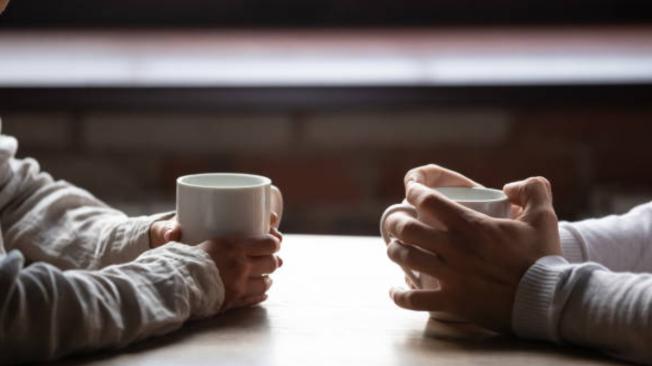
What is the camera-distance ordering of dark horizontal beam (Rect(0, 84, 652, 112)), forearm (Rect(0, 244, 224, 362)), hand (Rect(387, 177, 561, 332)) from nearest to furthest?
1. forearm (Rect(0, 244, 224, 362))
2. hand (Rect(387, 177, 561, 332))
3. dark horizontal beam (Rect(0, 84, 652, 112))

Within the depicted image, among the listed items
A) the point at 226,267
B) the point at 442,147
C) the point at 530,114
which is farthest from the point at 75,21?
the point at 226,267

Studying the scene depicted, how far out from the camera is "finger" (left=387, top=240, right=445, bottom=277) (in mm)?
781

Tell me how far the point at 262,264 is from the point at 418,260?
0.17 metres

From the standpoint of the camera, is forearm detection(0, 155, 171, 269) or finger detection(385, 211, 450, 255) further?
forearm detection(0, 155, 171, 269)

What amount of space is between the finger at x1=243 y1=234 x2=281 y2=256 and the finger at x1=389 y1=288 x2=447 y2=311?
5.8 inches

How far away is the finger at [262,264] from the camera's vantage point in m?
0.84

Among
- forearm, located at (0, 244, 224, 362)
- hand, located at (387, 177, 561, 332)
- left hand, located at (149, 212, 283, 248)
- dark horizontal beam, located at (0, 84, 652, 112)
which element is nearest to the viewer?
forearm, located at (0, 244, 224, 362)

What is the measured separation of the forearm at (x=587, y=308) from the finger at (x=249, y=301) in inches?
10.2

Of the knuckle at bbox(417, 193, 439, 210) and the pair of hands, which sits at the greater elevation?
the knuckle at bbox(417, 193, 439, 210)

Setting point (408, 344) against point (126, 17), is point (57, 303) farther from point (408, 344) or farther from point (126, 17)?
point (126, 17)

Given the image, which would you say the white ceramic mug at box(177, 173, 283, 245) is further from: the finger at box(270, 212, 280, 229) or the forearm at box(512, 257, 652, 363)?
the forearm at box(512, 257, 652, 363)

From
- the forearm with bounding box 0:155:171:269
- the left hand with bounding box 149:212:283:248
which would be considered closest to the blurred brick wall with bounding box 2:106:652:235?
→ the forearm with bounding box 0:155:171:269

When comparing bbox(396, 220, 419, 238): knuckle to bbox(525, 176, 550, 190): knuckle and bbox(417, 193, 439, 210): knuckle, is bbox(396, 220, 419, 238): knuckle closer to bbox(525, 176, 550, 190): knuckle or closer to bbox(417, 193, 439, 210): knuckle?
bbox(417, 193, 439, 210): knuckle

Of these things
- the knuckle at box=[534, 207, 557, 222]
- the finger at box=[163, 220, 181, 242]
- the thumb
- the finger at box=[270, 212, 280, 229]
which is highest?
the thumb
